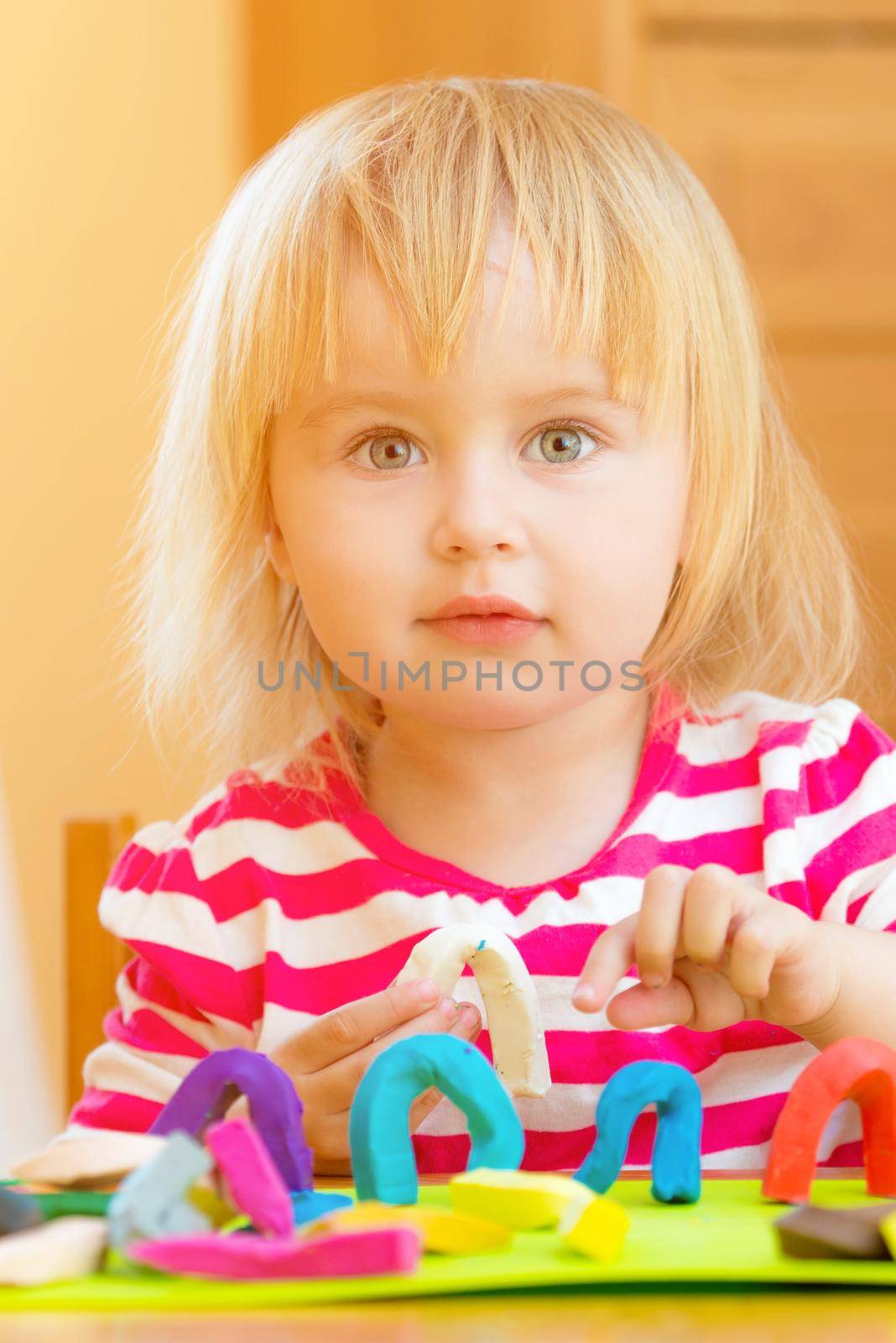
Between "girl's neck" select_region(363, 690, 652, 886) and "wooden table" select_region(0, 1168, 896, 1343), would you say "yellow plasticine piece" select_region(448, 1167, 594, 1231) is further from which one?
"girl's neck" select_region(363, 690, 652, 886)

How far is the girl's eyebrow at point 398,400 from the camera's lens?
0.71 meters

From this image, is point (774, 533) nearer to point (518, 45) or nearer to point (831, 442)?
point (831, 442)

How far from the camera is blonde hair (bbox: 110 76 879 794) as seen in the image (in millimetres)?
740

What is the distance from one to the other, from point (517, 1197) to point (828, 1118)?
111mm

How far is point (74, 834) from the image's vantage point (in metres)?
0.98

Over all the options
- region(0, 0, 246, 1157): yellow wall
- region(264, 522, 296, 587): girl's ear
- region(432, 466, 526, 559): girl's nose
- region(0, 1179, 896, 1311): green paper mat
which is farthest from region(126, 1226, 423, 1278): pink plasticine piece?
region(0, 0, 246, 1157): yellow wall

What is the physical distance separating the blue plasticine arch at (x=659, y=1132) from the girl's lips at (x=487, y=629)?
25cm

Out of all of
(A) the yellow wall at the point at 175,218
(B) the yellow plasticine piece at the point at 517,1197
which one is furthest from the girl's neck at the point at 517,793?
(A) the yellow wall at the point at 175,218

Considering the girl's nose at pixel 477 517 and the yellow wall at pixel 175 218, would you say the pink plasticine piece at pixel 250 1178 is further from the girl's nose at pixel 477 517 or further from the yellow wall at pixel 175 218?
the yellow wall at pixel 175 218

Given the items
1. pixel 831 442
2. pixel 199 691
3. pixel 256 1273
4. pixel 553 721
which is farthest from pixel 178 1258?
pixel 831 442

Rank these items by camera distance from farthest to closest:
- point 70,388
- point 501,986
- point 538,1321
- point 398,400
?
point 70,388, point 398,400, point 501,986, point 538,1321

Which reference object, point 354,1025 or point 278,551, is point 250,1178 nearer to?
point 354,1025

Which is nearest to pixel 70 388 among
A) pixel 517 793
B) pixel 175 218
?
pixel 175 218

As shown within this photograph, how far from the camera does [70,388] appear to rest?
188 cm
